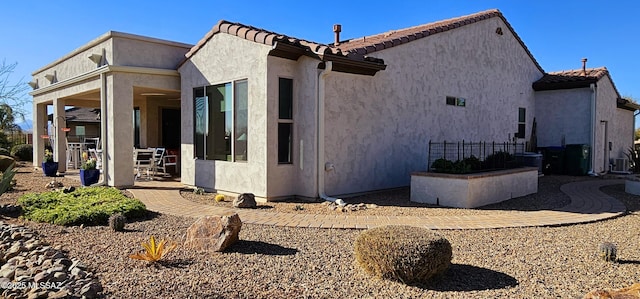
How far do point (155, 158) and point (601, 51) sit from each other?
19640mm

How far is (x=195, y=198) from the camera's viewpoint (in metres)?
9.86

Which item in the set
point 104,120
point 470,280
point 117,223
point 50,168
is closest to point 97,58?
point 104,120

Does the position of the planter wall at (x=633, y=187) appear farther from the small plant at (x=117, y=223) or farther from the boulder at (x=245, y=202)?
the small plant at (x=117, y=223)

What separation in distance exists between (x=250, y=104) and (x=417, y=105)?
493cm

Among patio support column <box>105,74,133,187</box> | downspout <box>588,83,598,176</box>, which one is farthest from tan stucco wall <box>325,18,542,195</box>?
patio support column <box>105,74,133,187</box>

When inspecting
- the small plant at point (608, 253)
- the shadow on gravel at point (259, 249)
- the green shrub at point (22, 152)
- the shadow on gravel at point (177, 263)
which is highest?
the green shrub at point (22, 152)

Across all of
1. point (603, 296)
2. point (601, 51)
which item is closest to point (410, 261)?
point (603, 296)

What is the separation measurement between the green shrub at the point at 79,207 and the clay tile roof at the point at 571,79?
1626 cm

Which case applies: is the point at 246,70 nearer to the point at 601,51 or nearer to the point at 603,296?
the point at 603,296

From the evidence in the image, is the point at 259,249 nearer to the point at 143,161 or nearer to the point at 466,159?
the point at 466,159

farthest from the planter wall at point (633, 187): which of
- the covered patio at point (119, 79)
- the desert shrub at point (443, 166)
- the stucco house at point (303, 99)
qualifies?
the covered patio at point (119, 79)

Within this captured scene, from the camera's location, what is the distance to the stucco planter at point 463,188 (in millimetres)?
8797

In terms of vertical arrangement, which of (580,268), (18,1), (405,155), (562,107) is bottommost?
(580,268)

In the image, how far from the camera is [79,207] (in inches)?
299
